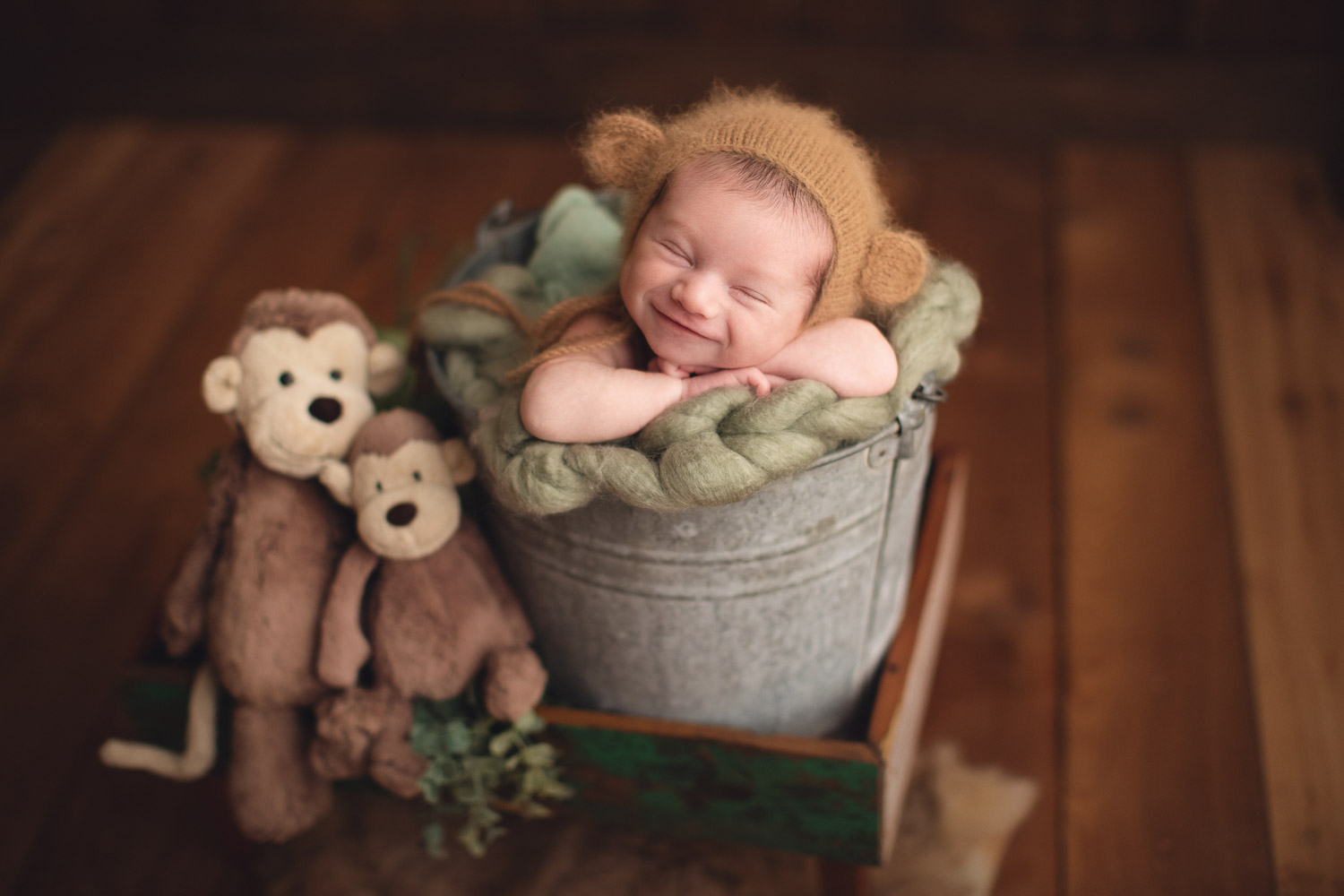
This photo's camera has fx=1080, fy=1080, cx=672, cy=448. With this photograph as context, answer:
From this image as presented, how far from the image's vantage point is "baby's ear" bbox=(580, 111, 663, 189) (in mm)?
874

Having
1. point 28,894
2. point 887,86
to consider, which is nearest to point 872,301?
point 28,894

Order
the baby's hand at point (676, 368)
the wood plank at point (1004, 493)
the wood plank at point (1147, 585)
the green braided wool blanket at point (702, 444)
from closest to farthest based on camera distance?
the green braided wool blanket at point (702, 444) → the baby's hand at point (676, 368) → the wood plank at point (1147, 585) → the wood plank at point (1004, 493)

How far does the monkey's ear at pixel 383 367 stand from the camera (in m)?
0.97

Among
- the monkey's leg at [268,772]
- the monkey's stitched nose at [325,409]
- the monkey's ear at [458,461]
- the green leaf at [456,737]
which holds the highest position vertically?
the monkey's stitched nose at [325,409]

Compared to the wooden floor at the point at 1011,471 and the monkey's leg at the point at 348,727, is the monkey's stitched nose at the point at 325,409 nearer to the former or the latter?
the monkey's leg at the point at 348,727

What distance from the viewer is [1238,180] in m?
2.03

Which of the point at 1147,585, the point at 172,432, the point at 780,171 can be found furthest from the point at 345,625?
the point at 1147,585

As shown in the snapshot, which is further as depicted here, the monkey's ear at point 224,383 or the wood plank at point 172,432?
the wood plank at point 172,432

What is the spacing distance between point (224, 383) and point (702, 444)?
1.40 ft

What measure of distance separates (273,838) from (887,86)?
1.79 meters

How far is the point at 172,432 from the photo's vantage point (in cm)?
165

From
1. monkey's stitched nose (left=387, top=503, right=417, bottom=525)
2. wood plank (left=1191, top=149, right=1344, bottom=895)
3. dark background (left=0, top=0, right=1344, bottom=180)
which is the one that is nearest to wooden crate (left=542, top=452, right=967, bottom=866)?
monkey's stitched nose (left=387, top=503, right=417, bottom=525)

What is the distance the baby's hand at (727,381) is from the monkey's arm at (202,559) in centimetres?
41

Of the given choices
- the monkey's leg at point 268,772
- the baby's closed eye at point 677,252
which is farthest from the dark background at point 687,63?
the monkey's leg at point 268,772
